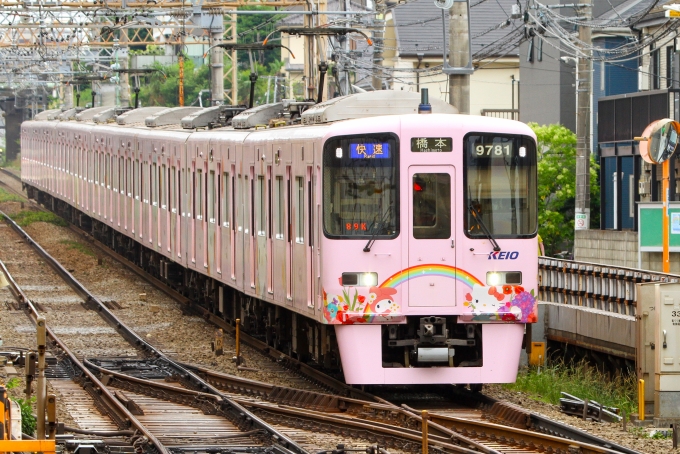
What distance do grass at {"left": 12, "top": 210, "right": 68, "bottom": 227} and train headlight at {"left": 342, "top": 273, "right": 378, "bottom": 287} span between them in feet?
80.8

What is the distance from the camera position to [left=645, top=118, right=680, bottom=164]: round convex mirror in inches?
586

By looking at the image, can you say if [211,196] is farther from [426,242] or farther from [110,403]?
[426,242]

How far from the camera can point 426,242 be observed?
37.9 ft

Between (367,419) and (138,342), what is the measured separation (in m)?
5.66

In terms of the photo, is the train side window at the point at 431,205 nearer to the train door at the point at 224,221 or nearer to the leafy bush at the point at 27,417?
the leafy bush at the point at 27,417

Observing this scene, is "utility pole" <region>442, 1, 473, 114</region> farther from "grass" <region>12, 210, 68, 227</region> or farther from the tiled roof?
the tiled roof

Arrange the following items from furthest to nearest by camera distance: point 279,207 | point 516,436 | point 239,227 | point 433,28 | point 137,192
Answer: point 433,28, point 137,192, point 239,227, point 279,207, point 516,436

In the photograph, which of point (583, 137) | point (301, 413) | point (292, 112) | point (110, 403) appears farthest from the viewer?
point (583, 137)

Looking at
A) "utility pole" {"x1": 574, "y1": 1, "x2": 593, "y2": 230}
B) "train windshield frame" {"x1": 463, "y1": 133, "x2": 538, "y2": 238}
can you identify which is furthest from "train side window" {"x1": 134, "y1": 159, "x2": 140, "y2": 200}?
"train windshield frame" {"x1": 463, "y1": 133, "x2": 538, "y2": 238}

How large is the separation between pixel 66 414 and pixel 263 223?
3923 millimetres

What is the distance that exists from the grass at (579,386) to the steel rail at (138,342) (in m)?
2.90

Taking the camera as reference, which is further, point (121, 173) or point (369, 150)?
point (121, 173)

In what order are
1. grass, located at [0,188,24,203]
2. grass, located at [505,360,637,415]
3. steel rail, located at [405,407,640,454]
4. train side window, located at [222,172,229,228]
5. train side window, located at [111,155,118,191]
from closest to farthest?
steel rail, located at [405,407,640,454] → grass, located at [505,360,637,415] → train side window, located at [222,172,229,228] → train side window, located at [111,155,118,191] → grass, located at [0,188,24,203]

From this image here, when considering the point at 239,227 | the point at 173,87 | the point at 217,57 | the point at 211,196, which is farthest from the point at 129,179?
the point at 173,87
